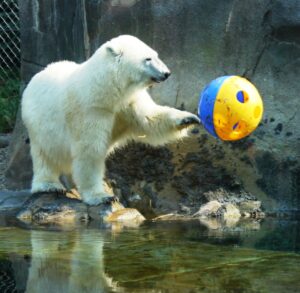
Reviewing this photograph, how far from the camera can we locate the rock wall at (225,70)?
715cm

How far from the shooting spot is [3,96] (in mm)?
11102

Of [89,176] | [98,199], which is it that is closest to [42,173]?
[89,176]

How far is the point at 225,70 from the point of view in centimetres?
732

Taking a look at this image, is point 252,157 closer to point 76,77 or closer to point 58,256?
point 76,77

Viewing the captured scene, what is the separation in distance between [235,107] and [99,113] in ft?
4.55

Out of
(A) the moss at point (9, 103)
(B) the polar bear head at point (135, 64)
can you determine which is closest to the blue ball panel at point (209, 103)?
(B) the polar bear head at point (135, 64)

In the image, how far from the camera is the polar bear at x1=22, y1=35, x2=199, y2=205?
6477 millimetres

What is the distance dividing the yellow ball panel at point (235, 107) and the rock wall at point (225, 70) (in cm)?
154

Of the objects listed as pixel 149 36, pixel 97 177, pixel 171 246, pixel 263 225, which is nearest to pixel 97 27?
pixel 149 36

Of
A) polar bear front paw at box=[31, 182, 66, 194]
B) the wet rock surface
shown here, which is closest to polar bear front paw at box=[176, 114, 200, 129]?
the wet rock surface

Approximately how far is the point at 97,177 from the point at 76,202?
28 cm

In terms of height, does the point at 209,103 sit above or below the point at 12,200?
above

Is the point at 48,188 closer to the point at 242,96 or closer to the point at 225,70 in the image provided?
the point at 225,70

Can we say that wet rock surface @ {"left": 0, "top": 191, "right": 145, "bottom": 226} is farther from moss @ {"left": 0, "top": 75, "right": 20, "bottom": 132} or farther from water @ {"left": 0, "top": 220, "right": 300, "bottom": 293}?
moss @ {"left": 0, "top": 75, "right": 20, "bottom": 132}
